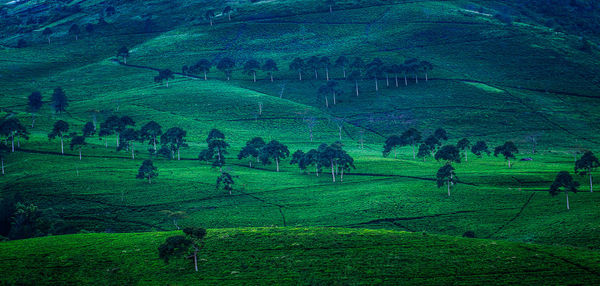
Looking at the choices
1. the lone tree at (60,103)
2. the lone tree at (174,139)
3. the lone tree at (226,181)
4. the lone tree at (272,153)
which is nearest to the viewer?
the lone tree at (226,181)

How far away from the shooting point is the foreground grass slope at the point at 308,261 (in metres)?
53.8

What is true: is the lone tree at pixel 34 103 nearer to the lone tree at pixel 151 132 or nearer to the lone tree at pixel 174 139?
the lone tree at pixel 151 132

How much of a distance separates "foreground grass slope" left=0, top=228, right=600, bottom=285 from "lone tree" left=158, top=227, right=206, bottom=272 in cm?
150

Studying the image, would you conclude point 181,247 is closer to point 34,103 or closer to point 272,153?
point 272,153

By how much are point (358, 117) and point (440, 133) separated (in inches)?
1471

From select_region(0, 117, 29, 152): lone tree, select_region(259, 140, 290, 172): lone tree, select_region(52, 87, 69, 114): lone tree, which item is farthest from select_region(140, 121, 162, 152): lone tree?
select_region(52, 87, 69, 114): lone tree

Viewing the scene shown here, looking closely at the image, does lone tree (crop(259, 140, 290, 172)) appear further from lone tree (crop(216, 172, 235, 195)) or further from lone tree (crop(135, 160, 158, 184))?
lone tree (crop(135, 160, 158, 184))

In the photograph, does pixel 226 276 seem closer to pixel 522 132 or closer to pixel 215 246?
pixel 215 246

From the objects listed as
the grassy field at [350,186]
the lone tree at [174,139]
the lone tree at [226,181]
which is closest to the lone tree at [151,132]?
the lone tree at [174,139]

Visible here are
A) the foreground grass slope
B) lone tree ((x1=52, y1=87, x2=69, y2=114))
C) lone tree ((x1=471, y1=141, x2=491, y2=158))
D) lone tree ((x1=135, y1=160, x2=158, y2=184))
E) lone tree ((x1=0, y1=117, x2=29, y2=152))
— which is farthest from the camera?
lone tree ((x1=52, y1=87, x2=69, y2=114))

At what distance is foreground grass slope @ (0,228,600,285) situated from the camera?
5384 centimetres

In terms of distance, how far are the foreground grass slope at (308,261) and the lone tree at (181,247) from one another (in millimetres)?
1504

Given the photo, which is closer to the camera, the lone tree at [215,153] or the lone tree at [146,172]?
the lone tree at [146,172]

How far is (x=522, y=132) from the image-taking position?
6132 inches
